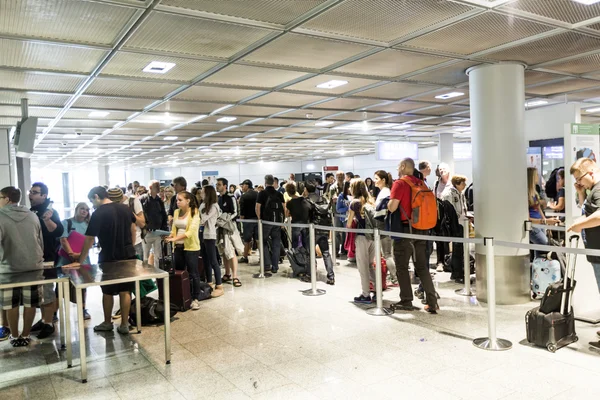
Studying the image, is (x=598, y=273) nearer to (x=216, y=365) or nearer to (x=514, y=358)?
(x=514, y=358)

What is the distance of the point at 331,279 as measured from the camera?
7633 millimetres

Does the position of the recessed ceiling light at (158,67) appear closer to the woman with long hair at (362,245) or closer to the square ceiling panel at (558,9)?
the woman with long hair at (362,245)

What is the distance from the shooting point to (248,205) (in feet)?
29.5

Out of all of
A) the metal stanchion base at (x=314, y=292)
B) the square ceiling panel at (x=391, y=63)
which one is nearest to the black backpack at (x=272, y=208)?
the metal stanchion base at (x=314, y=292)

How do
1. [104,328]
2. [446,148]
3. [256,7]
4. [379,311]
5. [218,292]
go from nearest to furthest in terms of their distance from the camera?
[256,7]
[104,328]
[379,311]
[218,292]
[446,148]

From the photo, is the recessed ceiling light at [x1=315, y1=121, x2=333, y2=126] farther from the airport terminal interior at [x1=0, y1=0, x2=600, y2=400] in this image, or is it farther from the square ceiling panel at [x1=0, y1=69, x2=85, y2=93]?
the square ceiling panel at [x1=0, y1=69, x2=85, y2=93]

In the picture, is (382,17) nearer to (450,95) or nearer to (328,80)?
(328,80)

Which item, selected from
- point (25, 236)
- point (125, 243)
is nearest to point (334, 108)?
point (125, 243)

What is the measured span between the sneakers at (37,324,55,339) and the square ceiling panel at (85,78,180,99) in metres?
3.06

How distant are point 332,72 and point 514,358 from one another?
398 centimetres

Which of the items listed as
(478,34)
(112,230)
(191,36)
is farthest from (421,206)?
(112,230)

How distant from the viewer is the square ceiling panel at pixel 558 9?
13.3ft

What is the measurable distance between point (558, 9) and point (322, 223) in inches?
187

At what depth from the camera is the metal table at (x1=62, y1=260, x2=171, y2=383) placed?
3.94 m
